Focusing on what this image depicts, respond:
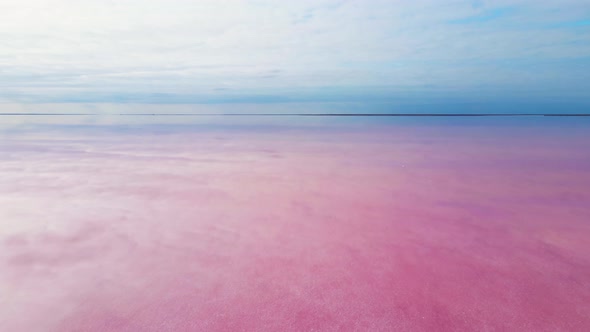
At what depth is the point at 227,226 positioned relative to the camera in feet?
14.7

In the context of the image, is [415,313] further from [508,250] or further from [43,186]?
[43,186]

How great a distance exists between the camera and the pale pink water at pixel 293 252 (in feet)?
8.71

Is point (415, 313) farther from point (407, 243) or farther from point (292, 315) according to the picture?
point (407, 243)

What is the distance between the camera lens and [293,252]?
371 centimetres

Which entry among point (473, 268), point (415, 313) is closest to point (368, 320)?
point (415, 313)

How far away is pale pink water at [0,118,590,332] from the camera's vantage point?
266cm

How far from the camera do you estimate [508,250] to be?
3715 millimetres

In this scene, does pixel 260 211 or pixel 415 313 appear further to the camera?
pixel 260 211

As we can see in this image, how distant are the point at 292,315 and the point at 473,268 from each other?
1669 mm

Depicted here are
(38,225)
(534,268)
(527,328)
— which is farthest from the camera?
(38,225)

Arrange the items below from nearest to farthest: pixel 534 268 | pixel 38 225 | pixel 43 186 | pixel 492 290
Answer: pixel 492 290, pixel 534 268, pixel 38 225, pixel 43 186

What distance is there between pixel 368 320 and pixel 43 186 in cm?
602

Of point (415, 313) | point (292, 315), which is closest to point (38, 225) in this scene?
point (292, 315)

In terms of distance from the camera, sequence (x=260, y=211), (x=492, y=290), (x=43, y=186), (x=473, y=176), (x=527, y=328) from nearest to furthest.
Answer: (x=527, y=328) < (x=492, y=290) < (x=260, y=211) < (x=43, y=186) < (x=473, y=176)
